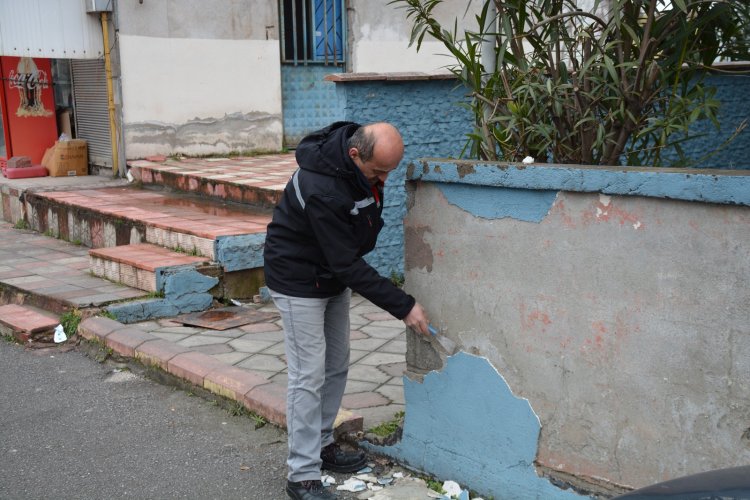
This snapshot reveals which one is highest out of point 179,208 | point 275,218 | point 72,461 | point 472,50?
point 472,50

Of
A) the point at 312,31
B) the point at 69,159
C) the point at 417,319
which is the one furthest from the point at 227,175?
the point at 417,319

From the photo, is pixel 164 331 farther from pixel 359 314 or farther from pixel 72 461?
pixel 72 461

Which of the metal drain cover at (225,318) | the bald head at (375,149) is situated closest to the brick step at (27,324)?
the metal drain cover at (225,318)

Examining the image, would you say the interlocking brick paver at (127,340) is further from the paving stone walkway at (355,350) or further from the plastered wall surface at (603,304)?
the plastered wall surface at (603,304)

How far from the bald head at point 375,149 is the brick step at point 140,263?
149 inches

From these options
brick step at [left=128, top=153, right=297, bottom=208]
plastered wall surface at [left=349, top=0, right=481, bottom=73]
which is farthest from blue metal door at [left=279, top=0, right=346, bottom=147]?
brick step at [left=128, top=153, right=297, bottom=208]

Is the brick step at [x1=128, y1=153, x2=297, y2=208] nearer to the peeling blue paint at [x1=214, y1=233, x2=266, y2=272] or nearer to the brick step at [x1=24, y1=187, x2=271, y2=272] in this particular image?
the brick step at [x1=24, y1=187, x2=271, y2=272]

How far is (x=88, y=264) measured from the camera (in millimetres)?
8406

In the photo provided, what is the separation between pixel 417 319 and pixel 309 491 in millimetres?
937

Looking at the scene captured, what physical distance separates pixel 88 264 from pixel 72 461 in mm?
4338

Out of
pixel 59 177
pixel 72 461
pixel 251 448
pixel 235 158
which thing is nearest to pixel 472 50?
pixel 251 448

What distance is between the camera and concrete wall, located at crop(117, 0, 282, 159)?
11.3 meters

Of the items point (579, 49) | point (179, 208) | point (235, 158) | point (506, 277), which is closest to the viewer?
point (506, 277)

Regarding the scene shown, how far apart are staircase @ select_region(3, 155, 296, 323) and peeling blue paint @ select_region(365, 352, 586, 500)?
3388mm
